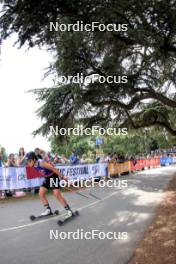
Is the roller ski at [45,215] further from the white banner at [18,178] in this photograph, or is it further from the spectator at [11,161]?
the spectator at [11,161]

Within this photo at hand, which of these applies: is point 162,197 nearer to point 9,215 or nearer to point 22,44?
point 9,215

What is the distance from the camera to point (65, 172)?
19.0 m

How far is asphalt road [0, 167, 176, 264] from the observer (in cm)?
664

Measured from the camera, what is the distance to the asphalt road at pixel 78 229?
6.64 metres

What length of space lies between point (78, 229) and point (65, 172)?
10266mm

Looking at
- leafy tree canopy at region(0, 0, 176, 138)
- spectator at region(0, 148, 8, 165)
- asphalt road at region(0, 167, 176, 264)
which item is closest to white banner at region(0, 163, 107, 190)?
spectator at region(0, 148, 8, 165)

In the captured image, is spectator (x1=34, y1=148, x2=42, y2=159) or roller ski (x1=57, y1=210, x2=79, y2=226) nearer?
roller ski (x1=57, y1=210, x2=79, y2=226)

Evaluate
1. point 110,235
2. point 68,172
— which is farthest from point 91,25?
point 68,172

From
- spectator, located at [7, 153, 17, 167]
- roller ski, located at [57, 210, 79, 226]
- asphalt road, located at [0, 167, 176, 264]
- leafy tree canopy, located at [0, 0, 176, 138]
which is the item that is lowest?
asphalt road, located at [0, 167, 176, 264]

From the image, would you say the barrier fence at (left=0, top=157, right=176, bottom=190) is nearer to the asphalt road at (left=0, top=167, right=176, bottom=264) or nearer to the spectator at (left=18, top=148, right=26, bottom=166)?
the spectator at (left=18, top=148, right=26, bottom=166)

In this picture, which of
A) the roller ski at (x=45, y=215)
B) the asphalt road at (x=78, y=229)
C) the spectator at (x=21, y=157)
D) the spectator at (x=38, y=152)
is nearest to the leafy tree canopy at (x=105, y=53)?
the spectator at (x=21, y=157)

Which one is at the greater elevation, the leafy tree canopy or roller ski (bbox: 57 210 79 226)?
the leafy tree canopy

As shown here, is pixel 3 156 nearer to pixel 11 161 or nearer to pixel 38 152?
pixel 11 161

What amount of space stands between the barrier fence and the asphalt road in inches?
50.9
